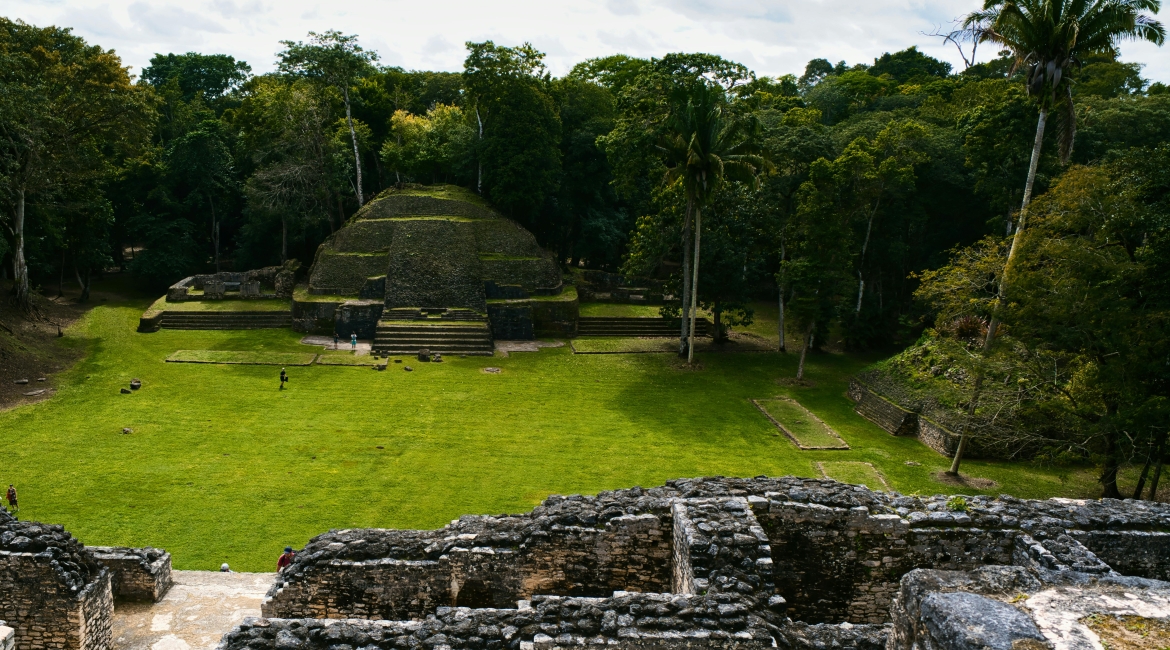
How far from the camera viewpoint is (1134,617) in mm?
6031

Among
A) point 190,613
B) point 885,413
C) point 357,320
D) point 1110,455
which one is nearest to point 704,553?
point 190,613

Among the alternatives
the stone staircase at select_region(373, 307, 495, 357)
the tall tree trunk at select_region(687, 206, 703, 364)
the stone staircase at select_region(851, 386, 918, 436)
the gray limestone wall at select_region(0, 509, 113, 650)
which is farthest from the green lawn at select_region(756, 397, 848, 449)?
the gray limestone wall at select_region(0, 509, 113, 650)

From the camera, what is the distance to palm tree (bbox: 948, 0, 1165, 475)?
13.6 meters

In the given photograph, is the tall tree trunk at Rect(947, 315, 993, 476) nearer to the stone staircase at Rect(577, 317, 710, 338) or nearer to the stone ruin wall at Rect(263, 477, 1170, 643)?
the stone ruin wall at Rect(263, 477, 1170, 643)

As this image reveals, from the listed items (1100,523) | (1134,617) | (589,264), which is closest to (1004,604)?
(1134,617)

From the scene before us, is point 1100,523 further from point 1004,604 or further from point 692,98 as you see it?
point 692,98

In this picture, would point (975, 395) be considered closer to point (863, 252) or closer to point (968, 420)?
point (968, 420)

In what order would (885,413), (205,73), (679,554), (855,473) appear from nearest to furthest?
(679,554) < (855,473) < (885,413) < (205,73)

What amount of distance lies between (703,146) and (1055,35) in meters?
10.0

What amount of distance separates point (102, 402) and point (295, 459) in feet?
23.0

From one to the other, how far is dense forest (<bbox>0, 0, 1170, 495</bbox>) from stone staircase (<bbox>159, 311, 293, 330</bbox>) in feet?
15.5

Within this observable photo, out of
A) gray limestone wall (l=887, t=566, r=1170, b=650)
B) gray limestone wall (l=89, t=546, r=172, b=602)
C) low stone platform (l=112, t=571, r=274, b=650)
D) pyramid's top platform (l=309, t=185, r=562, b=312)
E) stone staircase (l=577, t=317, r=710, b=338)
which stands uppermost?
pyramid's top platform (l=309, t=185, r=562, b=312)

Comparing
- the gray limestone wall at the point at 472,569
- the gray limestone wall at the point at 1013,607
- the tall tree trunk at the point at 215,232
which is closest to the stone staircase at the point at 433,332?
Answer: the tall tree trunk at the point at 215,232

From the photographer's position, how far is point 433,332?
2639 cm
